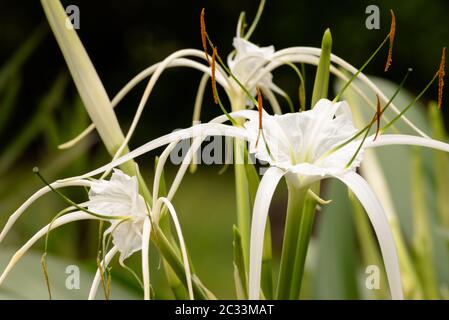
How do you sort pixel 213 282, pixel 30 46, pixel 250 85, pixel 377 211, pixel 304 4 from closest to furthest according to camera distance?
1. pixel 377 211
2. pixel 250 85
3. pixel 30 46
4. pixel 213 282
5. pixel 304 4

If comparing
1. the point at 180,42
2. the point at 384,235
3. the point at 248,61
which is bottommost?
the point at 384,235

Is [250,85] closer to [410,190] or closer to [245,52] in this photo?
[245,52]

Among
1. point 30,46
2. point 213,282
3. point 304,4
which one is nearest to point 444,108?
point 304,4

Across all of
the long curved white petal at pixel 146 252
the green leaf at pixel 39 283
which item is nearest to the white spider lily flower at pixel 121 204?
the long curved white petal at pixel 146 252

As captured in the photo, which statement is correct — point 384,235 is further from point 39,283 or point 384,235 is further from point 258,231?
point 39,283

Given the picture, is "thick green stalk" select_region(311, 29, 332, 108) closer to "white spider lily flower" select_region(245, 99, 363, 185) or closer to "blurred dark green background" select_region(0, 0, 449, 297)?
"white spider lily flower" select_region(245, 99, 363, 185)

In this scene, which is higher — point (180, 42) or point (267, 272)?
point (180, 42)

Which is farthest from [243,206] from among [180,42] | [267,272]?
[180,42]
